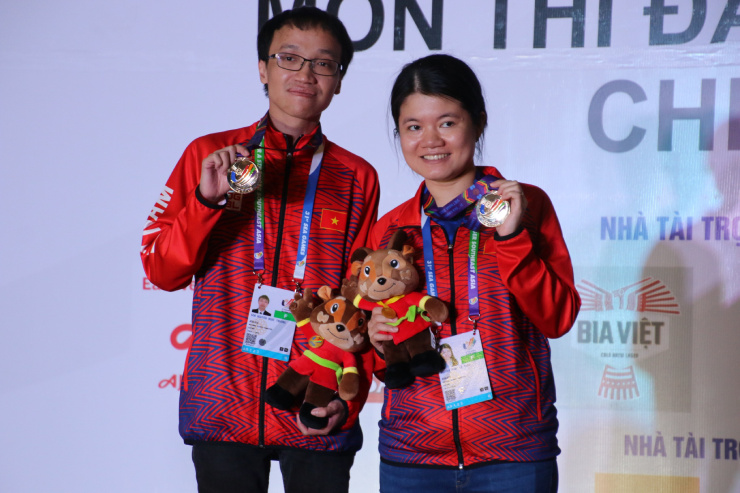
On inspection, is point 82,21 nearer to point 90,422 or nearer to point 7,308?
point 7,308

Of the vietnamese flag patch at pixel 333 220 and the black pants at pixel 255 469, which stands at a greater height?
the vietnamese flag patch at pixel 333 220

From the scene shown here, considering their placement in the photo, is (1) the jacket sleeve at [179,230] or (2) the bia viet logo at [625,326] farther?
(2) the bia viet logo at [625,326]

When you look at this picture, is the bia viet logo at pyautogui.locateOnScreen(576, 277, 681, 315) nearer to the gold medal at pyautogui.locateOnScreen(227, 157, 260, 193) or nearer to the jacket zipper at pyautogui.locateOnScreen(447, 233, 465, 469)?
the jacket zipper at pyautogui.locateOnScreen(447, 233, 465, 469)

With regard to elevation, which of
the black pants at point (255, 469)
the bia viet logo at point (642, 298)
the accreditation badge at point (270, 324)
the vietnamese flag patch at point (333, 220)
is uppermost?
the vietnamese flag patch at point (333, 220)

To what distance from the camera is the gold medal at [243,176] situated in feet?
4.98

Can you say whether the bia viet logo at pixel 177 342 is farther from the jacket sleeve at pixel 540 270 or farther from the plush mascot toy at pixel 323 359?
the jacket sleeve at pixel 540 270

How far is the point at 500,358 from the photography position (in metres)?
1.44

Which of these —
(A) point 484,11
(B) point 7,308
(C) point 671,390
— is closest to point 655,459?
(C) point 671,390

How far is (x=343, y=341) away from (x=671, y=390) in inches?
65.8

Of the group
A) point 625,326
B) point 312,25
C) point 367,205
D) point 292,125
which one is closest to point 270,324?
point 367,205

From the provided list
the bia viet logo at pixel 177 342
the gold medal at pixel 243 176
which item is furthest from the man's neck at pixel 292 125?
the bia viet logo at pixel 177 342

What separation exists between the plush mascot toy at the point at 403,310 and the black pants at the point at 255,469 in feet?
1.04

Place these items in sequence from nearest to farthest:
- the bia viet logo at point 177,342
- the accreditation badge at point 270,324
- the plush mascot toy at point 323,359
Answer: the plush mascot toy at point 323,359 → the accreditation badge at point 270,324 → the bia viet logo at point 177,342

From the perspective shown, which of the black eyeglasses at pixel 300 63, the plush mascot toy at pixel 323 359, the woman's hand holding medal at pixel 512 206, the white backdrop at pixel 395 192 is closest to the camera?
the woman's hand holding medal at pixel 512 206
